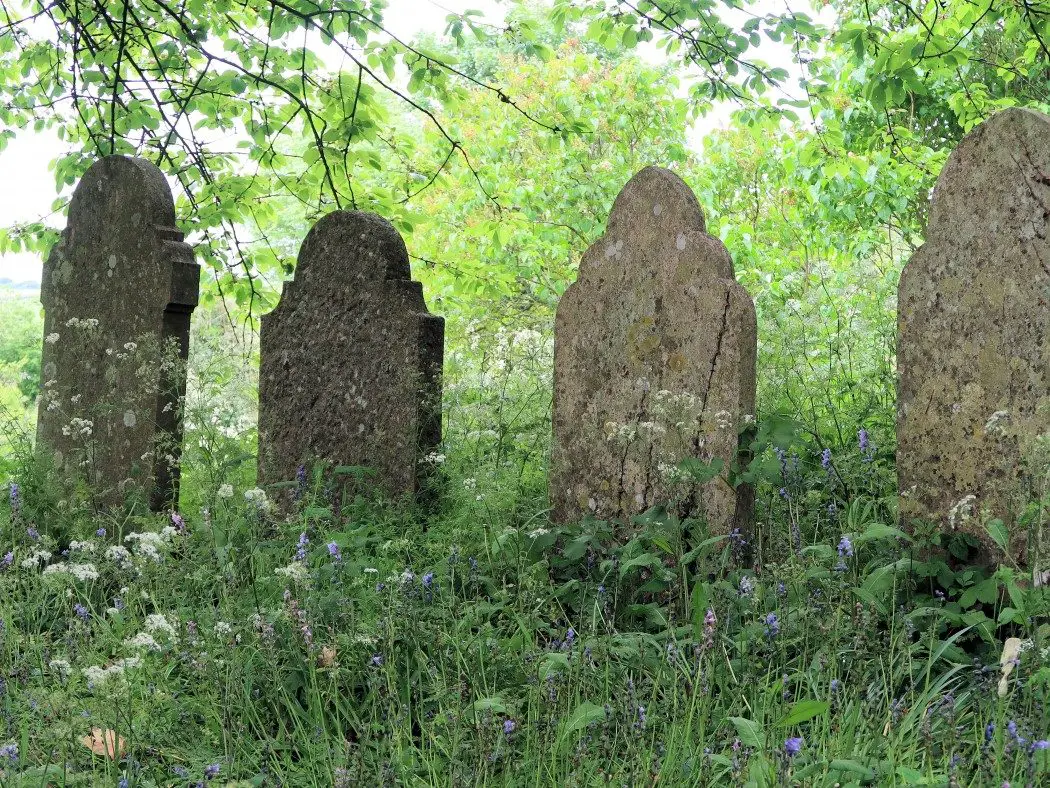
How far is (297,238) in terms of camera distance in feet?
99.0

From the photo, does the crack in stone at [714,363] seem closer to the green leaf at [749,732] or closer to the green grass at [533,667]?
the green grass at [533,667]

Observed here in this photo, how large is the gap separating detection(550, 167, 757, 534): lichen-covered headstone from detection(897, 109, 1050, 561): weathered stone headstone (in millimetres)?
643

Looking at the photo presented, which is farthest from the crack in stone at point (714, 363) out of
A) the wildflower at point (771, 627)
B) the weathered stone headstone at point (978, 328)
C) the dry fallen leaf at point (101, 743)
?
the dry fallen leaf at point (101, 743)

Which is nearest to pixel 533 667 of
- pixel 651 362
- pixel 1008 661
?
pixel 1008 661

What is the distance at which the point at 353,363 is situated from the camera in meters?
5.60

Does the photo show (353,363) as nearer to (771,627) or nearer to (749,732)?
(771,627)

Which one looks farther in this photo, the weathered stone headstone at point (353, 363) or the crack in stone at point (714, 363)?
the weathered stone headstone at point (353, 363)

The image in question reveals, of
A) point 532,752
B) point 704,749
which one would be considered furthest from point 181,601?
point 704,749

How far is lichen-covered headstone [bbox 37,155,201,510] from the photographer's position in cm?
583

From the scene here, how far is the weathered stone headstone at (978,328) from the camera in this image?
405 centimetres

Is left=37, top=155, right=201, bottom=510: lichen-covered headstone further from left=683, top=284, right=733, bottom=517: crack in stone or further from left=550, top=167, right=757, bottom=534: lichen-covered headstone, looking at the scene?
left=683, top=284, right=733, bottom=517: crack in stone

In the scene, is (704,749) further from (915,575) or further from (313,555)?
(313,555)

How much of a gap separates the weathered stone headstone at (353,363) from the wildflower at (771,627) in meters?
2.52

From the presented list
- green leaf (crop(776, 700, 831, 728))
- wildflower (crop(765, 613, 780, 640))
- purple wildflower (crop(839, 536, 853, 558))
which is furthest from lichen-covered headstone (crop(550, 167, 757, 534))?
green leaf (crop(776, 700, 831, 728))
